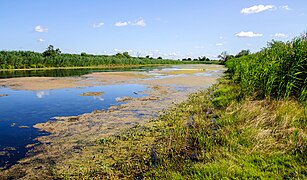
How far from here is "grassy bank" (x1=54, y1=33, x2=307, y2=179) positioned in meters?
3.83

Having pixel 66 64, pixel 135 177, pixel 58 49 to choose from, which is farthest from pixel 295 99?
pixel 58 49

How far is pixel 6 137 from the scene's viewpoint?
624 cm

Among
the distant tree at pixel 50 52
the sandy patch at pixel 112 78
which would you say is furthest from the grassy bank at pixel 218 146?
the distant tree at pixel 50 52

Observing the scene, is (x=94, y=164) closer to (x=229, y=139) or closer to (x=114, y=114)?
(x=229, y=139)

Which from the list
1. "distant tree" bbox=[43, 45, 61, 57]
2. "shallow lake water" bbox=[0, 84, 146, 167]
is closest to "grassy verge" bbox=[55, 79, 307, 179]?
"shallow lake water" bbox=[0, 84, 146, 167]

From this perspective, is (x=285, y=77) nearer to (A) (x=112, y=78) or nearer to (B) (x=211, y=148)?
(B) (x=211, y=148)

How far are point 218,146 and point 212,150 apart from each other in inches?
→ 9.4

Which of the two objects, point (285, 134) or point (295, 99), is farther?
point (295, 99)

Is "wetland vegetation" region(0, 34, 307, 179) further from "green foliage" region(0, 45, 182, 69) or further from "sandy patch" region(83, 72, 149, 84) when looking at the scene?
"green foliage" region(0, 45, 182, 69)

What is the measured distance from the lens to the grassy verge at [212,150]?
3801 mm

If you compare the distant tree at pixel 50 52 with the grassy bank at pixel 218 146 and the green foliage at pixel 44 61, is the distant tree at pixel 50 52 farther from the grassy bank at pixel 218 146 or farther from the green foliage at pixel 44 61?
the grassy bank at pixel 218 146

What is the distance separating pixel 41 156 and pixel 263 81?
25.8ft

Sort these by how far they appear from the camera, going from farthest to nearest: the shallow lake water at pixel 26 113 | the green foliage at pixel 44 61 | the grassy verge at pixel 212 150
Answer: the green foliage at pixel 44 61, the shallow lake water at pixel 26 113, the grassy verge at pixel 212 150

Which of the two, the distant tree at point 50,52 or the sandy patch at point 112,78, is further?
the distant tree at point 50,52
